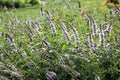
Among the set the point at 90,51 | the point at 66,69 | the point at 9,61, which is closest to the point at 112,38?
the point at 90,51

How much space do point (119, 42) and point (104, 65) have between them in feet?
1.20

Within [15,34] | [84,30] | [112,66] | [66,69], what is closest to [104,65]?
[112,66]

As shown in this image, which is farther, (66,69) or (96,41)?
(96,41)

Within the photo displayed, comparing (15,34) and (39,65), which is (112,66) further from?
(15,34)

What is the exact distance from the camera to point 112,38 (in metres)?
5.20

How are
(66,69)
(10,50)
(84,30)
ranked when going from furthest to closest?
1. (84,30)
2. (10,50)
3. (66,69)

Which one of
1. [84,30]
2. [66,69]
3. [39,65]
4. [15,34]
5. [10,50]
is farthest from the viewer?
[15,34]

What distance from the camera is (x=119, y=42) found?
194 inches

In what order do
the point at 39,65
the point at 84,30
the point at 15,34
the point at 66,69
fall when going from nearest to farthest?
the point at 66,69, the point at 39,65, the point at 84,30, the point at 15,34

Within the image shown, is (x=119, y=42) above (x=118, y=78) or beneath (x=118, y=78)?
above

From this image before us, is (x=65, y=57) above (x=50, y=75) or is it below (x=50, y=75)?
above

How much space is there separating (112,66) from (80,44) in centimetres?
54

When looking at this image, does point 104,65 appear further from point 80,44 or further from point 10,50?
point 10,50

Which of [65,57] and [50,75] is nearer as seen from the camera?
[50,75]
